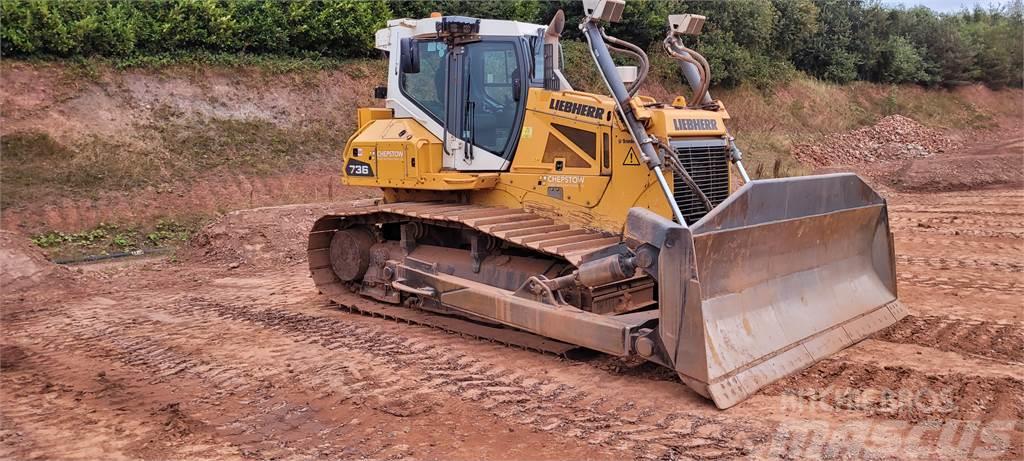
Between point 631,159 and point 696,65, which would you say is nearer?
point 631,159

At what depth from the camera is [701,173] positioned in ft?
21.8

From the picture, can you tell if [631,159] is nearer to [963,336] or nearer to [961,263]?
[963,336]

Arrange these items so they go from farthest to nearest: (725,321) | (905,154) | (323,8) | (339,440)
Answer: (905,154)
(323,8)
(725,321)
(339,440)

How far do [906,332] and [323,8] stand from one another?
15.7 metres

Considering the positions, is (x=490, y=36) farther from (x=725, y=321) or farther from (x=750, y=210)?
(x=725, y=321)

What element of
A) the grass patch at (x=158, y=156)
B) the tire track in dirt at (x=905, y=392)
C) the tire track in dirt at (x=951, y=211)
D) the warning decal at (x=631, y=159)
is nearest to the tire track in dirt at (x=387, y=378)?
the tire track in dirt at (x=905, y=392)

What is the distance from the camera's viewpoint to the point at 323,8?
62.3ft

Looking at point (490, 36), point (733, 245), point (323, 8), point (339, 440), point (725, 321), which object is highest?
point (323, 8)

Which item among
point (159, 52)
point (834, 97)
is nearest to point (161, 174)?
point (159, 52)

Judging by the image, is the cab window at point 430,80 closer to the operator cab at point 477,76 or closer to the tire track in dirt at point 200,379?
the operator cab at point 477,76

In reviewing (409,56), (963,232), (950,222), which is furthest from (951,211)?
(409,56)

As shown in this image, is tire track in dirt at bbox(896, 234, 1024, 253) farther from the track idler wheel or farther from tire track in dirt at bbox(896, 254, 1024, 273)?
the track idler wheel

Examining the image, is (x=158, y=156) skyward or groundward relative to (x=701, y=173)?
groundward

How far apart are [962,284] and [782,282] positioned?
3.75 m
